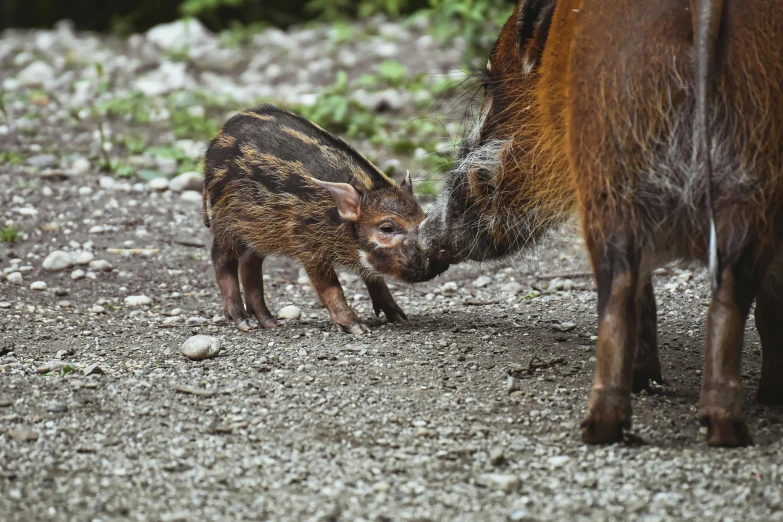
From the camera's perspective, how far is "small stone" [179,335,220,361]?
438 cm

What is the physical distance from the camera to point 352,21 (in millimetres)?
12953

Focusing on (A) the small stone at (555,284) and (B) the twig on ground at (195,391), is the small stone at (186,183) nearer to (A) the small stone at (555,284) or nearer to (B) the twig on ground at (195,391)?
(A) the small stone at (555,284)

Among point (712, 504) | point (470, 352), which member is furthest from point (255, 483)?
point (470, 352)

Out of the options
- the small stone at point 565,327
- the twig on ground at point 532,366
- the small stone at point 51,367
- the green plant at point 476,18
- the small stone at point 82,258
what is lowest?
the small stone at point 82,258

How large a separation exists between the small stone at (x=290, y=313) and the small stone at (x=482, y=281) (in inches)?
45.4

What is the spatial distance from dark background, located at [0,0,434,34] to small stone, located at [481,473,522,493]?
935 centimetres

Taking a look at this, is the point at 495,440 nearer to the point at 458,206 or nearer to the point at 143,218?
the point at 458,206

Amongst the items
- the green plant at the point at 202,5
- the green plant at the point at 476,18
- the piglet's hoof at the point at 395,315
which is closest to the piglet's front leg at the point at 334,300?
the piglet's hoof at the point at 395,315

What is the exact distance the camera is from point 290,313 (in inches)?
217

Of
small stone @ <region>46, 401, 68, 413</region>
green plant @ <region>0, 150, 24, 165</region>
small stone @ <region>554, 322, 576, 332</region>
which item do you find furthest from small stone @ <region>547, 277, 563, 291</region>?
green plant @ <region>0, 150, 24, 165</region>

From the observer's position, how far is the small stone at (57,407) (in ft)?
12.0

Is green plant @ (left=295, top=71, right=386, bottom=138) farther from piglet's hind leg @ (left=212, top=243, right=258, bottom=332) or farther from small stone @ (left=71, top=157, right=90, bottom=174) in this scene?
piglet's hind leg @ (left=212, top=243, right=258, bottom=332)

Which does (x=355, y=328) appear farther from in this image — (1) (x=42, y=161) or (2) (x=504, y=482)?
(1) (x=42, y=161)

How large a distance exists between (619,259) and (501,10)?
634 centimetres
